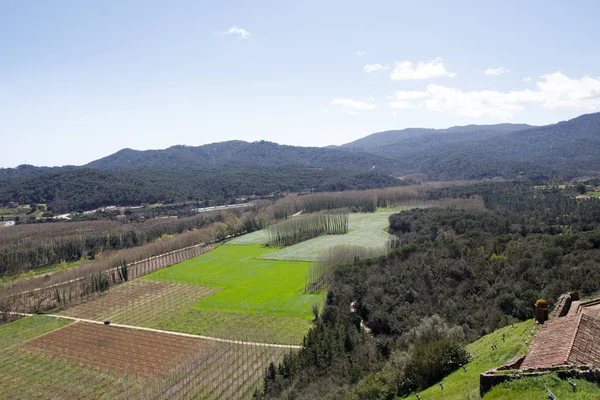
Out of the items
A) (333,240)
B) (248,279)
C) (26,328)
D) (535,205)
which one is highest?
(535,205)

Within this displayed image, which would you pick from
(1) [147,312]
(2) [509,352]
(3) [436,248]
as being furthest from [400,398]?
(1) [147,312]

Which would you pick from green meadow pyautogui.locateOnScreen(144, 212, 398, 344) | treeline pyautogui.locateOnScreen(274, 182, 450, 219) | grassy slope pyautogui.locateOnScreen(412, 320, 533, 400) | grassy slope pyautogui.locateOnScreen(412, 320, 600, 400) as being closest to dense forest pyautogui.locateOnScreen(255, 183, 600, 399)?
grassy slope pyautogui.locateOnScreen(412, 320, 533, 400)

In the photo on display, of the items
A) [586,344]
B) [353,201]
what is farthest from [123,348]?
[353,201]

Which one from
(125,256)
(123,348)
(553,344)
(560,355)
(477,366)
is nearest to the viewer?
(560,355)

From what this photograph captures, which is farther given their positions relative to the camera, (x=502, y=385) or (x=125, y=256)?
(x=125, y=256)

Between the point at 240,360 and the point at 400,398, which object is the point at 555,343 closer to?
the point at 400,398

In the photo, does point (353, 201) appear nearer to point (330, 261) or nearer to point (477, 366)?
point (330, 261)

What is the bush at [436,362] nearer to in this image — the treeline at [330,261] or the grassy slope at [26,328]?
the treeline at [330,261]
